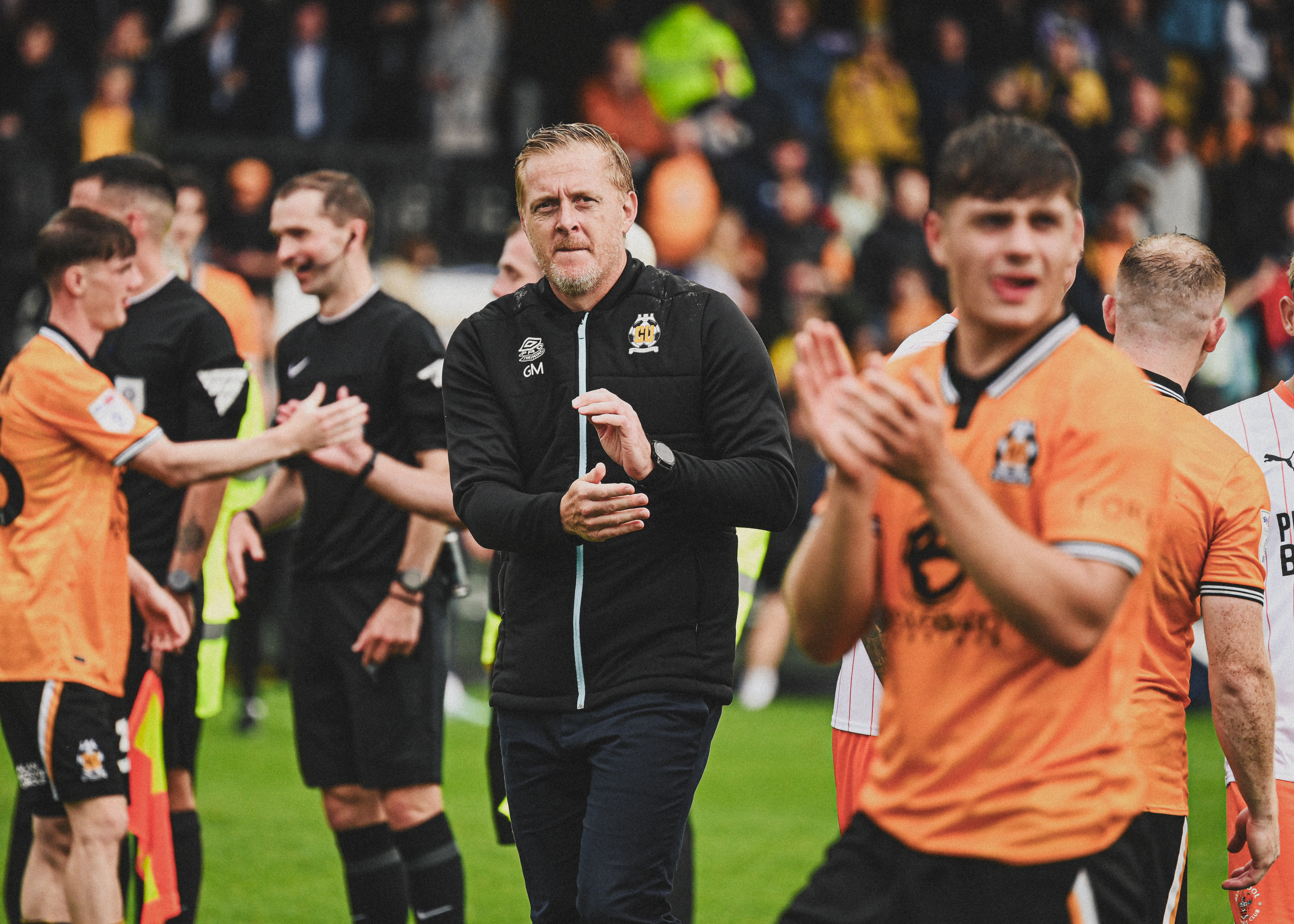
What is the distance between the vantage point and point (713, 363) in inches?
151

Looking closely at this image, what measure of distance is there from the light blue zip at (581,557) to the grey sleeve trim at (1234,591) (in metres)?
1.51

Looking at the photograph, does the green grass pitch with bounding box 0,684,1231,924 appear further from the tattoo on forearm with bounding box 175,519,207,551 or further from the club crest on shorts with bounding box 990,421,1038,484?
the club crest on shorts with bounding box 990,421,1038,484

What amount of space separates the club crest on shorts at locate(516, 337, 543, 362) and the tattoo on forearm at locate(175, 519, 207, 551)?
2.08 meters

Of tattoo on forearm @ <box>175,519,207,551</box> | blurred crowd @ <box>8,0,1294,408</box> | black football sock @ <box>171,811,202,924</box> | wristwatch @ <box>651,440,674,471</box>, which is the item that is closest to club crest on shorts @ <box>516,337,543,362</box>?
wristwatch @ <box>651,440,674,471</box>

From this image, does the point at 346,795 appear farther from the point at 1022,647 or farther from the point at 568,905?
the point at 1022,647

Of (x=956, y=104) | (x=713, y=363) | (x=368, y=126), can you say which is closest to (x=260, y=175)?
(x=368, y=126)

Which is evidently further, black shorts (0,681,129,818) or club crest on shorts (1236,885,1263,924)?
black shorts (0,681,129,818)

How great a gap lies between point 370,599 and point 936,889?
2.99 m

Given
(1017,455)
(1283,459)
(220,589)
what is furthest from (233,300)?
(1017,455)

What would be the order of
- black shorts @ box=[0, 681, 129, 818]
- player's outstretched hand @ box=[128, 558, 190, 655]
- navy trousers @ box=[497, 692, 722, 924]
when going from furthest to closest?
player's outstretched hand @ box=[128, 558, 190, 655] → black shorts @ box=[0, 681, 129, 818] → navy trousers @ box=[497, 692, 722, 924]

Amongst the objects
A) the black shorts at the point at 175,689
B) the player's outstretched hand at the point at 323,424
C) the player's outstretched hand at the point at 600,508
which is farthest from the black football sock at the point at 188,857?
the player's outstretched hand at the point at 600,508

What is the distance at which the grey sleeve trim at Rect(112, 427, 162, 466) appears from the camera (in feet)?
15.5

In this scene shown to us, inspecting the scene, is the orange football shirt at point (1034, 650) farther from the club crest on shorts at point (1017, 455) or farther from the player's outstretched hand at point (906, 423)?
the player's outstretched hand at point (906, 423)

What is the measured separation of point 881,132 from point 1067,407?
42.8 ft
